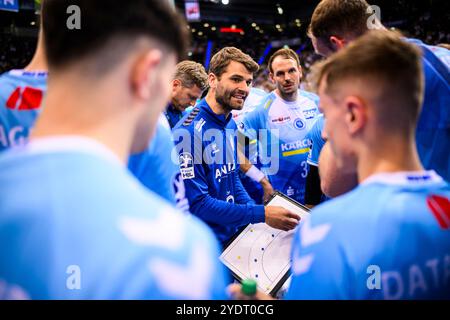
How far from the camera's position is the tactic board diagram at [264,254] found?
2.28 meters

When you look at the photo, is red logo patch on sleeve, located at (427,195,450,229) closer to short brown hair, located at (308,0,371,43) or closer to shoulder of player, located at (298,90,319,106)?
short brown hair, located at (308,0,371,43)

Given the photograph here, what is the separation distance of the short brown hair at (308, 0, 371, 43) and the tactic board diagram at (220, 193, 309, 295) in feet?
3.54

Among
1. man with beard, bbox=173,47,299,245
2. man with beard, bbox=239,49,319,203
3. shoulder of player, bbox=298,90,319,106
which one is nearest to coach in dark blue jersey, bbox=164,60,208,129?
man with beard, bbox=239,49,319,203

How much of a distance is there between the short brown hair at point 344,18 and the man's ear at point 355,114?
1.00 meters

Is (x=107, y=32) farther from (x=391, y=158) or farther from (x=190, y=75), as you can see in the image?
(x=190, y=75)

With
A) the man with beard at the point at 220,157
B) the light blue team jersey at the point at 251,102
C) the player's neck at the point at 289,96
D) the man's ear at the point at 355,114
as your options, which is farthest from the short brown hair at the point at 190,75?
the man's ear at the point at 355,114

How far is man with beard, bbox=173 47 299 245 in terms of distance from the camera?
9.22ft

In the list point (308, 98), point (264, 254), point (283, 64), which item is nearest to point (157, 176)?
point (264, 254)

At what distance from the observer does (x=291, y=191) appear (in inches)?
177

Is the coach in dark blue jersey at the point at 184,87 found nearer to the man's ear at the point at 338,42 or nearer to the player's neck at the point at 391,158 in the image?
the man's ear at the point at 338,42

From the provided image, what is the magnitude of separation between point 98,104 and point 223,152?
223cm

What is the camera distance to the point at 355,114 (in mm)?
1197

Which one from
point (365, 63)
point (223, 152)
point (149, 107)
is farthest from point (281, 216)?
point (149, 107)
